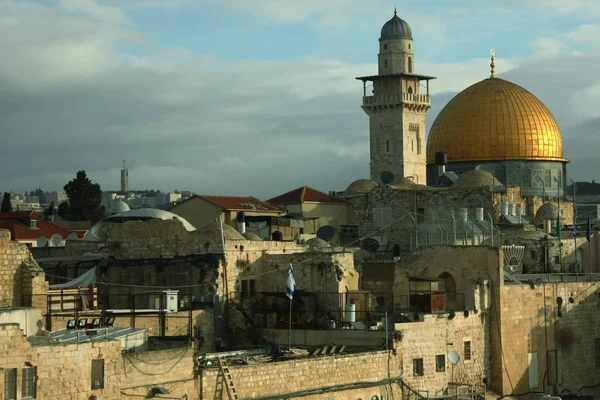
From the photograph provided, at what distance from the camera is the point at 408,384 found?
109 feet

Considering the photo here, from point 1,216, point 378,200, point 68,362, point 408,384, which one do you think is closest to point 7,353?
point 68,362

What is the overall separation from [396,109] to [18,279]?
39.0 metres

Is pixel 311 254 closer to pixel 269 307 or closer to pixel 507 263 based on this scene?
pixel 269 307

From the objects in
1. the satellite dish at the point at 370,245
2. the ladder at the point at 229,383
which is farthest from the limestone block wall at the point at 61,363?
the satellite dish at the point at 370,245

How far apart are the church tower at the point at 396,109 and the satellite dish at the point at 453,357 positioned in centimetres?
3366

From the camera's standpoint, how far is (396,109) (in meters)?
69.2

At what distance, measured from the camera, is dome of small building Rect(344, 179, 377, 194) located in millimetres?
59334

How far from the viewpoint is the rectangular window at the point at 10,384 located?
2448cm

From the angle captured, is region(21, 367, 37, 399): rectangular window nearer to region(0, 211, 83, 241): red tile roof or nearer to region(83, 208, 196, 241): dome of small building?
region(83, 208, 196, 241): dome of small building

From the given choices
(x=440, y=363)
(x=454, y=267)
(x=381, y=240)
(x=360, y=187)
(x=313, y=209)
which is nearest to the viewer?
(x=440, y=363)

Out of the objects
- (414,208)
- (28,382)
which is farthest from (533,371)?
(28,382)

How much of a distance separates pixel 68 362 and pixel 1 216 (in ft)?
143

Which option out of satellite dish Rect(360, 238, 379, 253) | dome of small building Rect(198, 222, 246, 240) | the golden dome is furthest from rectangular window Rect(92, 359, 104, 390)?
the golden dome

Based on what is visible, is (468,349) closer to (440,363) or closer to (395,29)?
(440,363)
